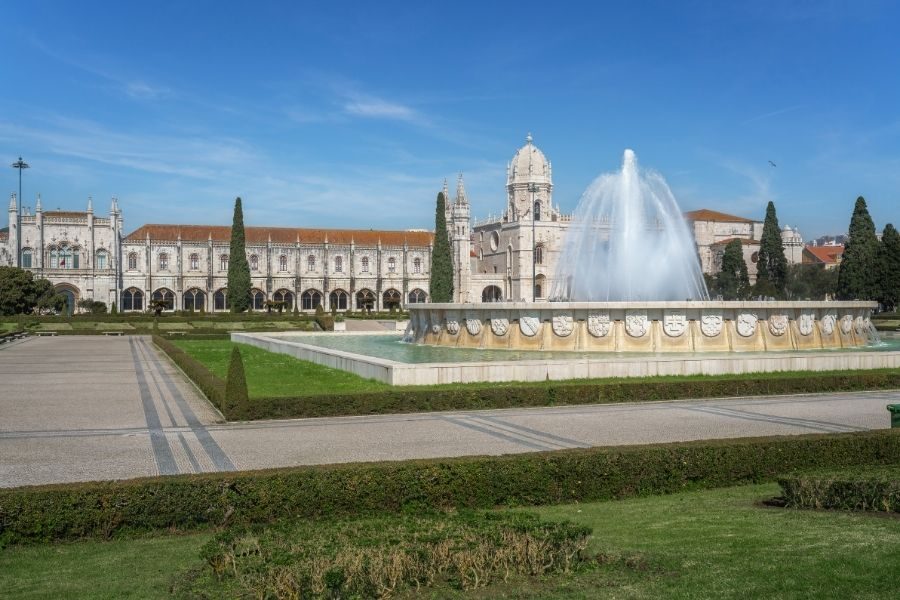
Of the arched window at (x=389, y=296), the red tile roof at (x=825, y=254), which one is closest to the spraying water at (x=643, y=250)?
the arched window at (x=389, y=296)

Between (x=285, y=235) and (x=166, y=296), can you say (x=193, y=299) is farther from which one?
(x=285, y=235)

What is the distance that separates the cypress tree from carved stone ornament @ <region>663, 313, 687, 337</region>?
4364 cm

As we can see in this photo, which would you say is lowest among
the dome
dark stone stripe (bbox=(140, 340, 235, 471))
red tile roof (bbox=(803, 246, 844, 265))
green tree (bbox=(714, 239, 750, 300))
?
dark stone stripe (bbox=(140, 340, 235, 471))

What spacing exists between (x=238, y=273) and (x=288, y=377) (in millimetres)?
44438

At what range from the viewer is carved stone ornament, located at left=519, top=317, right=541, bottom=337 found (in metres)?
25.2

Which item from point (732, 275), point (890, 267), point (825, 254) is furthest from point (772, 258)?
point (825, 254)

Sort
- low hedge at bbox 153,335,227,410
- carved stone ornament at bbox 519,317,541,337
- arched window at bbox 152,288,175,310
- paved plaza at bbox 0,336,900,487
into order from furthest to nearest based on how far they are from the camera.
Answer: arched window at bbox 152,288,175,310 → carved stone ornament at bbox 519,317,541,337 → low hedge at bbox 153,335,227,410 → paved plaza at bbox 0,336,900,487

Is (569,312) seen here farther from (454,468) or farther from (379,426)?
(454,468)

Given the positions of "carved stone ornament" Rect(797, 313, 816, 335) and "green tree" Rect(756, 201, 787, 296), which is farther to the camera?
"green tree" Rect(756, 201, 787, 296)

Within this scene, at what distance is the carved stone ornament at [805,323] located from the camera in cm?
2531

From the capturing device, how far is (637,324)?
24.2 m

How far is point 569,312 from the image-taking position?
81.0 feet

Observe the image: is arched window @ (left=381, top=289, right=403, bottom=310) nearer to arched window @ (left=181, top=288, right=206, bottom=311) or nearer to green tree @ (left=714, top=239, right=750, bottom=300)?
arched window @ (left=181, top=288, right=206, bottom=311)

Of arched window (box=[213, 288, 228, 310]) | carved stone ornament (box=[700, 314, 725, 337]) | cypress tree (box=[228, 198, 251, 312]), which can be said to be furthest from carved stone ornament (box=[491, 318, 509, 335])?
arched window (box=[213, 288, 228, 310])
